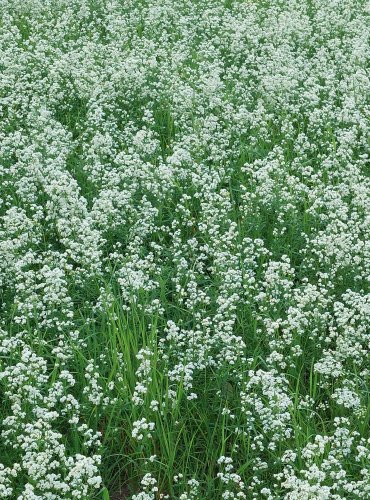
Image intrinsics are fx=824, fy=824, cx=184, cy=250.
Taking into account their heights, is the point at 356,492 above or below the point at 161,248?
below

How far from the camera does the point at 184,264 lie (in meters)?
5.86

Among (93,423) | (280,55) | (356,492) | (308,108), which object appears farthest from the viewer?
(280,55)

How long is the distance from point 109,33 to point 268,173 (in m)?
4.23

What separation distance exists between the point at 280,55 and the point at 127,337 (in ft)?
17.1

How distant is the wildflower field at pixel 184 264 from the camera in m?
4.57

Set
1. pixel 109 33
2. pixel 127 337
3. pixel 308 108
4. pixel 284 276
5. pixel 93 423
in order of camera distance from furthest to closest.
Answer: pixel 109 33 → pixel 308 108 → pixel 284 276 → pixel 127 337 → pixel 93 423

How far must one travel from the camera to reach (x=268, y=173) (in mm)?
7246

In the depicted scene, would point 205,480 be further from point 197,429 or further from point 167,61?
Result: point 167,61

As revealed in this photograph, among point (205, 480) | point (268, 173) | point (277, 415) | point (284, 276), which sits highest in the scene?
point (268, 173)

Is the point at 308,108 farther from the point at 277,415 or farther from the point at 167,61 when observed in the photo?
the point at 277,415

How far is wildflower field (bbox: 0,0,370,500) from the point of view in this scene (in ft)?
15.0

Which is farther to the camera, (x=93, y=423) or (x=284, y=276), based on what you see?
(x=284, y=276)

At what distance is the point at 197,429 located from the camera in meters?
4.86

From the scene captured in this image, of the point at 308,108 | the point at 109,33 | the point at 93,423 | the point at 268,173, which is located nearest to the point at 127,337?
the point at 93,423
